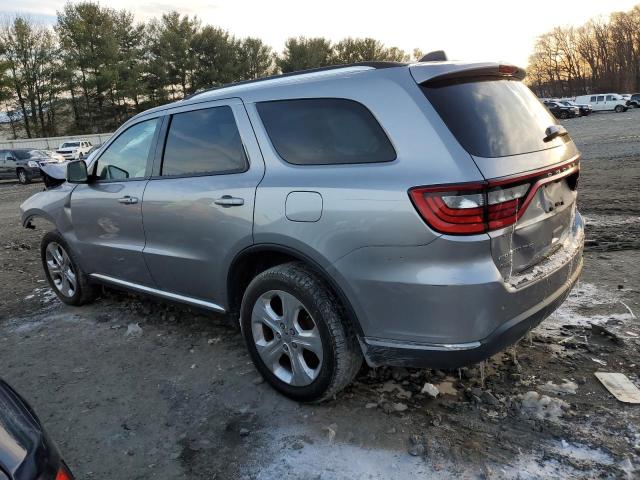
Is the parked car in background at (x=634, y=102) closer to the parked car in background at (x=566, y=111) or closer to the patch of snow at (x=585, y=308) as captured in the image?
the parked car in background at (x=566, y=111)

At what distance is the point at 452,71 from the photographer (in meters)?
2.60

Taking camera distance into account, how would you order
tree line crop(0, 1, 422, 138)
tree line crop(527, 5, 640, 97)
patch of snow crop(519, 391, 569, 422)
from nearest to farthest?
patch of snow crop(519, 391, 569, 422) → tree line crop(0, 1, 422, 138) → tree line crop(527, 5, 640, 97)

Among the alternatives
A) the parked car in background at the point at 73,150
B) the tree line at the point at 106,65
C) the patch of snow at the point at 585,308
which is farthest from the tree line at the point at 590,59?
the patch of snow at the point at 585,308

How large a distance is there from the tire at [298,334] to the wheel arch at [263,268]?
0.08 meters

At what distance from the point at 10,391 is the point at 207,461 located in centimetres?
104

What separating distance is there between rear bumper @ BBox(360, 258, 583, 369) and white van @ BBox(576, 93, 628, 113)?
1990 inches

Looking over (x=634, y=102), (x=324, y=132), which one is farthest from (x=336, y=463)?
(x=634, y=102)

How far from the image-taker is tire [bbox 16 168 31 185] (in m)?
21.7

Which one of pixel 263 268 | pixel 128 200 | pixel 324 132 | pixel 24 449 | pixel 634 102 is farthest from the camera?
pixel 634 102

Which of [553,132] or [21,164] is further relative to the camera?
[21,164]

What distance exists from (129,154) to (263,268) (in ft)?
5.47

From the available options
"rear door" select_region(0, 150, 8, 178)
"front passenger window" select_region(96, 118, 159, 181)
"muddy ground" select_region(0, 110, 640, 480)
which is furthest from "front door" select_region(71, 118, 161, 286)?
"rear door" select_region(0, 150, 8, 178)

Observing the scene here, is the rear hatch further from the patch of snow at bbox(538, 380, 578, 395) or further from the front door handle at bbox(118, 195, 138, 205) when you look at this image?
the front door handle at bbox(118, 195, 138, 205)

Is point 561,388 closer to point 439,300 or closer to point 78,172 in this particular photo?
point 439,300
